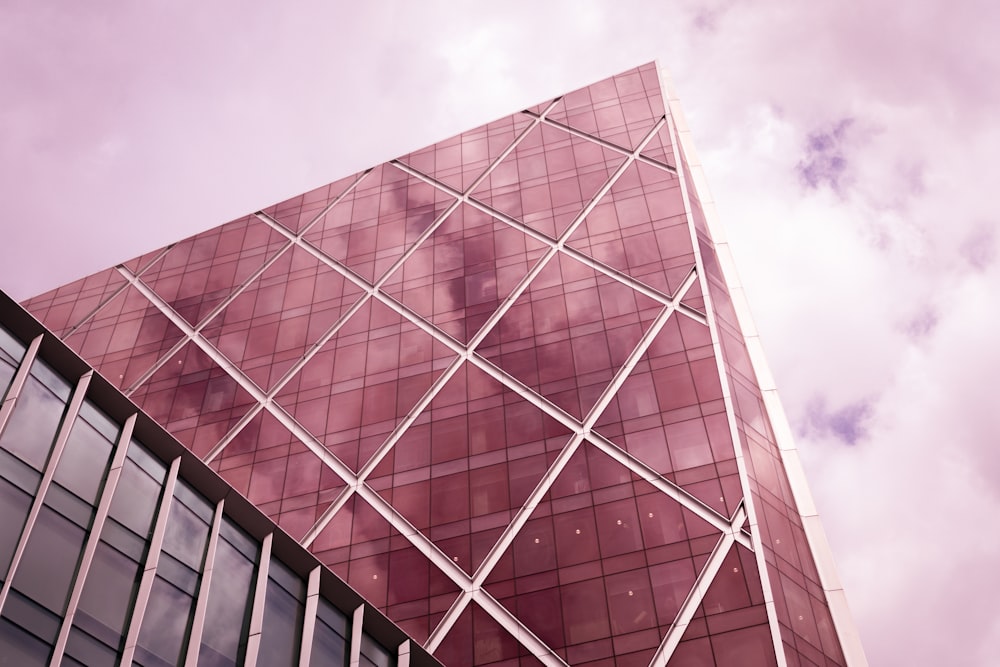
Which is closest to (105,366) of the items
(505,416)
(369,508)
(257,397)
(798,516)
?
(257,397)

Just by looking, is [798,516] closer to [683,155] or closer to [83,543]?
[683,155]

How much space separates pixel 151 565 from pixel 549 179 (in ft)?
123

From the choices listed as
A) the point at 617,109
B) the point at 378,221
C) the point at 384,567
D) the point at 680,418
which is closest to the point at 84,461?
the point at 384,567

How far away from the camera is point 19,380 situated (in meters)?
Answer: 15.6

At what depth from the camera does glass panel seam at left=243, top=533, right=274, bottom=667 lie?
16984 mm

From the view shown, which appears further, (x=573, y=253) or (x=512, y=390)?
(x=573, y=253)

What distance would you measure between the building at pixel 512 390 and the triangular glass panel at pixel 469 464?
0.10m

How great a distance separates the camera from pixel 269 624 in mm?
17891

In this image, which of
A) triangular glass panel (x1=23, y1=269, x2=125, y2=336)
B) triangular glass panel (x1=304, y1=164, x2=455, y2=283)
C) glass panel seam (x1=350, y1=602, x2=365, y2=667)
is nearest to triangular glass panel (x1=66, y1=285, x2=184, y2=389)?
triangular glass panel (x1=23, y1=269, x2=125, y2=336)

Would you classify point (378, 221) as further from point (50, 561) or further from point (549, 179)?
point (50, 561)

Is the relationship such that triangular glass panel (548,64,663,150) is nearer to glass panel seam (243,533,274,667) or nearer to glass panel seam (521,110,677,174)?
glass panel seam (521,110,677,174)

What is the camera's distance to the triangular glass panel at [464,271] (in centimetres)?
4575

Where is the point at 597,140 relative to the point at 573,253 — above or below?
above

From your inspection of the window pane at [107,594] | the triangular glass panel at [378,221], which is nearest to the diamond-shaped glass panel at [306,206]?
the triangular glass panel at [378,221]
